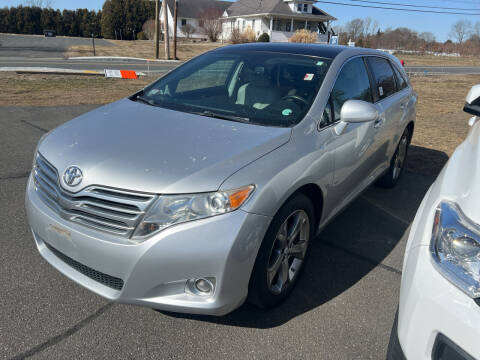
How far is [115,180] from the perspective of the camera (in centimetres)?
212

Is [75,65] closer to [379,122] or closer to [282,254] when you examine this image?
[379,122]

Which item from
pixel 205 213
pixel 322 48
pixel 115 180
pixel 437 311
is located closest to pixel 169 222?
pixel 205 213

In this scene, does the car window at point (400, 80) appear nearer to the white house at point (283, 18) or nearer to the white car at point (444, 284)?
the white car at point (444, 284)

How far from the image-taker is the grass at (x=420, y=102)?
269 inches

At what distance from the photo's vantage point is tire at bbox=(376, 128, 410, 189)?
4.86 m

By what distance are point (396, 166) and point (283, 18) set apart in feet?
169

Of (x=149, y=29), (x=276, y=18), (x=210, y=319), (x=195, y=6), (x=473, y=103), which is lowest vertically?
(x=210, y=319)

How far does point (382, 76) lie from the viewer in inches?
168

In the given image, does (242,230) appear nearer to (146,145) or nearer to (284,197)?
(284,197)

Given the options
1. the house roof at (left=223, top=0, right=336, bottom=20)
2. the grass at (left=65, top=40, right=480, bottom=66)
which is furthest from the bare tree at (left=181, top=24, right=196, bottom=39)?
the grass at (left=65, top=40, right=480, bottom=66)

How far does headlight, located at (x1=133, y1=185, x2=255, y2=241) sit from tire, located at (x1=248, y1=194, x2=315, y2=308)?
1.27ft

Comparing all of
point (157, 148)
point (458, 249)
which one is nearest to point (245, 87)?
point (157, 148)

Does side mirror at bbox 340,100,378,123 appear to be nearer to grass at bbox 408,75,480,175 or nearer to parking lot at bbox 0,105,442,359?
parking lot at bbox 0,105,442,359

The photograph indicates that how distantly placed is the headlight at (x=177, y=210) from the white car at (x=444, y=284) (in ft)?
3.11
